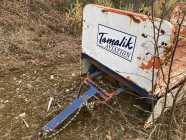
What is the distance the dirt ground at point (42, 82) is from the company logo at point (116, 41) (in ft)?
1.70

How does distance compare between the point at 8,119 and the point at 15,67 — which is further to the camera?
the point at 15,67

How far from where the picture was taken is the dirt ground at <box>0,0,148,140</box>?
306cm

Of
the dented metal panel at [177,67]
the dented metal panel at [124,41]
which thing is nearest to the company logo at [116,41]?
the dented metal panel at [124,41]

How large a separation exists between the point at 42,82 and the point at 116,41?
1163 millimetres

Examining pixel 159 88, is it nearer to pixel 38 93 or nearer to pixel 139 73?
pixel 139 73

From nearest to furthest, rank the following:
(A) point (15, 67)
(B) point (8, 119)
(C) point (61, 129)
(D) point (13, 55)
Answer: (C) point (61, 129), (B) point (8, 119), (A) point (15, 67), (D) point (13, 55)

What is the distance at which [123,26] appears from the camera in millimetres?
2908

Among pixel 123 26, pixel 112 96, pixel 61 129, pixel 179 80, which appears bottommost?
pixel 61 129

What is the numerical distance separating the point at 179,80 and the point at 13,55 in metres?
2.33

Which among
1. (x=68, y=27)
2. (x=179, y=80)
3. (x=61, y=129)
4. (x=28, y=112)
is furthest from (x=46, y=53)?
(x=179, y=80)

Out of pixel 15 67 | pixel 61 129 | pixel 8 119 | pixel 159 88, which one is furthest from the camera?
pixel 15 67

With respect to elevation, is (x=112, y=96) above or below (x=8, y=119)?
above

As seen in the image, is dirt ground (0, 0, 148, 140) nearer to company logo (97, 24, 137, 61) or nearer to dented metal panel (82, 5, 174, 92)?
dented metal panel (82, 5, 174, 92)

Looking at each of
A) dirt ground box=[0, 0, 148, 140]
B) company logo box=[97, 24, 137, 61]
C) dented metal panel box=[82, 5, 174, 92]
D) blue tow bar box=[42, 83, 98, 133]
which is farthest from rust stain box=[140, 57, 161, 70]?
blue tow bar box=[42, 83, 98, 133]
